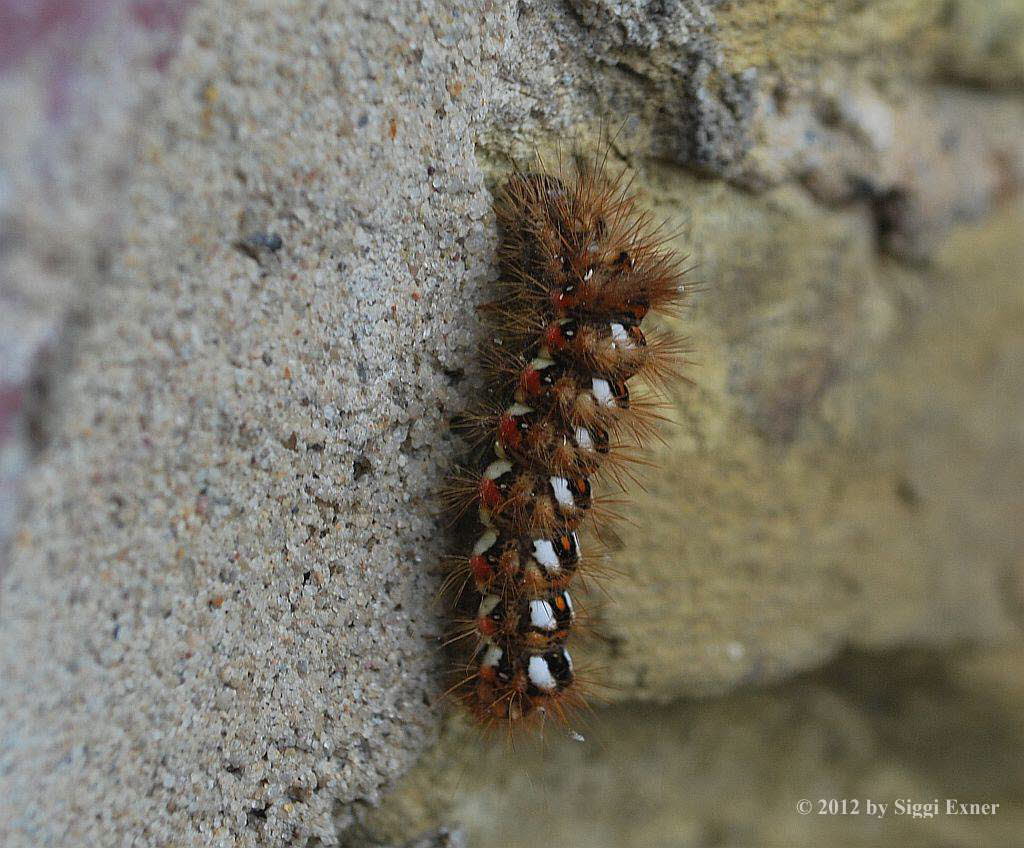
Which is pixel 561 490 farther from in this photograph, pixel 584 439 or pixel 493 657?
pixel 493 657

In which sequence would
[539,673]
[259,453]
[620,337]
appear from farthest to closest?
[539,673] < [620,337] < [259,453]

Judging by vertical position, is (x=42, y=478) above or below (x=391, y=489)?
above

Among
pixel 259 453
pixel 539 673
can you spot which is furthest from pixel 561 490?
pixel 259 453

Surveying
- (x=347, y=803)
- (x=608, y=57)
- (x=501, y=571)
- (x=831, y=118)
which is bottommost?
(x=347, y=803)

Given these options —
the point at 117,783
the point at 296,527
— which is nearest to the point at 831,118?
the point at 296,527

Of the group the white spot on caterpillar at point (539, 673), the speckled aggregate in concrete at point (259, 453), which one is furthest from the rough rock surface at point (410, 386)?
the white spot on caterpillar at point (539, 673)

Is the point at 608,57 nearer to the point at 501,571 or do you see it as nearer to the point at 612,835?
the point at 501,571

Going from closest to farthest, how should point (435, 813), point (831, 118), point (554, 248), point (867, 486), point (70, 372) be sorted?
point (70, 372) → point (554, 248) → point (435, 813) → point (831, 118) → point (867, 486)
